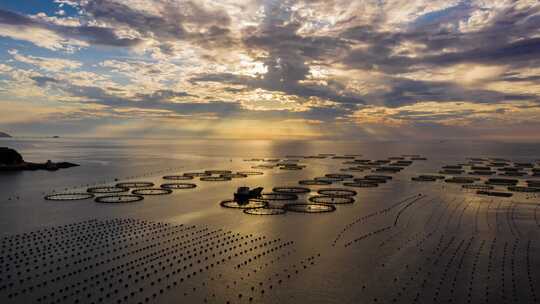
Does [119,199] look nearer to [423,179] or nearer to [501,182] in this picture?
[423,179]

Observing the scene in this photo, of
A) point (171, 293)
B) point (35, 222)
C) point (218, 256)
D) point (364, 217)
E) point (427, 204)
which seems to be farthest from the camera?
point (427, 204)

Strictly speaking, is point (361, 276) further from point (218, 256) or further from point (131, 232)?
point (131, 232)

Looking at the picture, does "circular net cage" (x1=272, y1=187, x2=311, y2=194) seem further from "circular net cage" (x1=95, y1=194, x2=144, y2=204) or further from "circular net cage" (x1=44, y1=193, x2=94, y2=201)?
"circular net cage" (x1=44, y1=193, x2=94, y2=201)

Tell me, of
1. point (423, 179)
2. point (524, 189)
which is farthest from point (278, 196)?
point (524, 189)

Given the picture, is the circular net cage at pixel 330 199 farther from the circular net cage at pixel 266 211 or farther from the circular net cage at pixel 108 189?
the circular net cage at pixel 108 189

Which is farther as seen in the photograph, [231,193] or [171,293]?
[231,193]

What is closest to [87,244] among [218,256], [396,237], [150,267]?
[150,267]
